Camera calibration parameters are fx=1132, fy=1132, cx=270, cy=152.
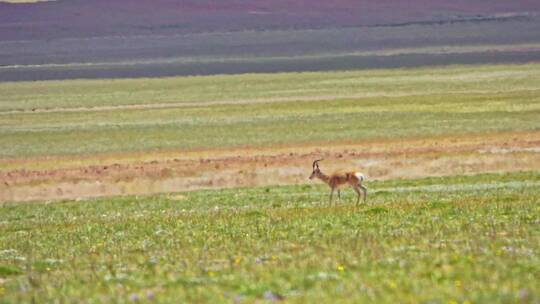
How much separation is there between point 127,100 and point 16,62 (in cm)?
4333

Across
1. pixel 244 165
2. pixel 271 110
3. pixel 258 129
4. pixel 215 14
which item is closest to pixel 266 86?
pixel 271 110

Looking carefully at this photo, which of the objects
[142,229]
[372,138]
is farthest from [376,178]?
[142,229]

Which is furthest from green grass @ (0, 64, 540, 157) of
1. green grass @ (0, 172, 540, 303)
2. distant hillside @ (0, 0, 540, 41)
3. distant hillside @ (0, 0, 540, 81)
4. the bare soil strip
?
distant hillside @ (0, 0, 540, 41)

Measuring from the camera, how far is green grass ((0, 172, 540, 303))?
1060 cm

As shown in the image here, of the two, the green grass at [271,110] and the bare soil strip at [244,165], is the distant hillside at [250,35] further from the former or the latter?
the bare soil strip at [244,165]

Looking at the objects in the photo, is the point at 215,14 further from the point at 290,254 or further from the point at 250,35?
the point at 290,254

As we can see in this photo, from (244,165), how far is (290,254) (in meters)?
23.1

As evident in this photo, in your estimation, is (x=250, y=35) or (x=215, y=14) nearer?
(x=250, y=35)

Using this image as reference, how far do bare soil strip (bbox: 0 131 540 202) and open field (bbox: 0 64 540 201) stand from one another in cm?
6

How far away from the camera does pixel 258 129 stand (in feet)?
160

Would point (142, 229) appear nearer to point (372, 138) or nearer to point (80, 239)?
point (80, 239)

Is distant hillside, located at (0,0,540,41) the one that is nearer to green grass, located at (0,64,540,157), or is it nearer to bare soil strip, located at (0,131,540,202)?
green grass, located at (0,64,540,157)

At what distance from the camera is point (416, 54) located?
95812 millimetres

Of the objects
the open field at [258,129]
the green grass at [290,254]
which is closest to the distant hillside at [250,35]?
the open field at [258,129]
